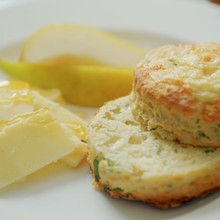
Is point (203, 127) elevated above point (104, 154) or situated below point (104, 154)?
above

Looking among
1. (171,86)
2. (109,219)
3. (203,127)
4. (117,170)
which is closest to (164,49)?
(171,86)

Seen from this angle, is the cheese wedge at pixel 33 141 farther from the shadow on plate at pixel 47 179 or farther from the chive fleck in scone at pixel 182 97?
the chive fleck in scone at pixel 182 97

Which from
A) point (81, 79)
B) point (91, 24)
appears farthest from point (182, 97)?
point (91, 24)

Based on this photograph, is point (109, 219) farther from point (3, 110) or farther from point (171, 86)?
point (3, 110)

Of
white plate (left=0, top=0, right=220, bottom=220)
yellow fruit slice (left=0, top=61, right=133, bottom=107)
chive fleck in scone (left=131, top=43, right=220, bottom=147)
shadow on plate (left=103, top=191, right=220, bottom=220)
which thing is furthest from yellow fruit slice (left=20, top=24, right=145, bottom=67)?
shadow on plate (left=103, top=191, right=220, bottom=220)

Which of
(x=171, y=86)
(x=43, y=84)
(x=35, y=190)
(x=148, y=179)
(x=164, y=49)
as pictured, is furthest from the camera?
(x=43, y=84)

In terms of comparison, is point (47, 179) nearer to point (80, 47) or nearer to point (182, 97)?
point (182, 97)
